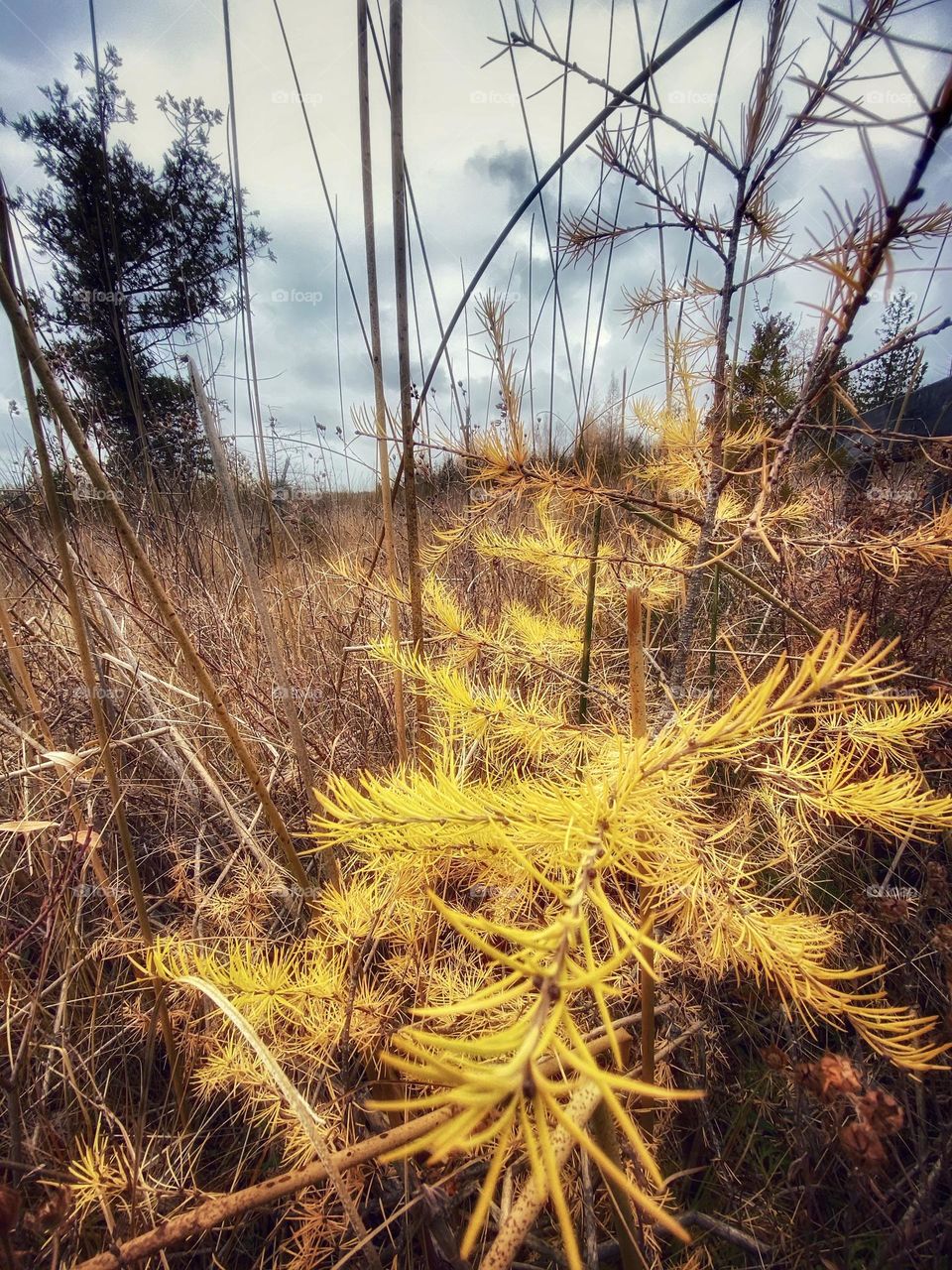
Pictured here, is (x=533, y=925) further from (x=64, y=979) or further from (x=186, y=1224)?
(x=64, y=979)

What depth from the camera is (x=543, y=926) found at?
53 centimetres

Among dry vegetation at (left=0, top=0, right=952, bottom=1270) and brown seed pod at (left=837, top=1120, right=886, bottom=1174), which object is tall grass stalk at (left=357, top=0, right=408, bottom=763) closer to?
dry vegetation at (left=0, top=0, right=952, bottom=1270)

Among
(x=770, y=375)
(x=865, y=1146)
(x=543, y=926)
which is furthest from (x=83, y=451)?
(x=770, y=375)

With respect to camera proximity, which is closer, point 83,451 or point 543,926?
point 83,451

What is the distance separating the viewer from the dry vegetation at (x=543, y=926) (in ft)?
0.89

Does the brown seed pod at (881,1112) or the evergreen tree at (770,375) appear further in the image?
the evergreen tree at (770,375)

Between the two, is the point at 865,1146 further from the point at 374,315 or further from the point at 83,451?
A: the point at 374,315

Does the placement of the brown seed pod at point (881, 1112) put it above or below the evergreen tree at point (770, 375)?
below

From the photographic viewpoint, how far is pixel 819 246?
0.44m

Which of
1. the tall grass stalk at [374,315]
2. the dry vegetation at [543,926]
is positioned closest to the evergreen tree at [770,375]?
the dry vegetation at [543,926]

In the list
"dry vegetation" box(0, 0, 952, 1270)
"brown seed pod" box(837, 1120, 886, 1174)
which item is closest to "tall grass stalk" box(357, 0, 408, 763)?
"dry vegetation" box(0, 0, 952, 1270)

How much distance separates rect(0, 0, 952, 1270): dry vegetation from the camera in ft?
0.89

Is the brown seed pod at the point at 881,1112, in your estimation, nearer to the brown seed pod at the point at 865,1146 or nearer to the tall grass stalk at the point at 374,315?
the brown seed pod at the point at 865,1146

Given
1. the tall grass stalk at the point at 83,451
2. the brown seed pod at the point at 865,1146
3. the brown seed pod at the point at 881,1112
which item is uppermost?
the tall grass stalk at the point at 83,451
